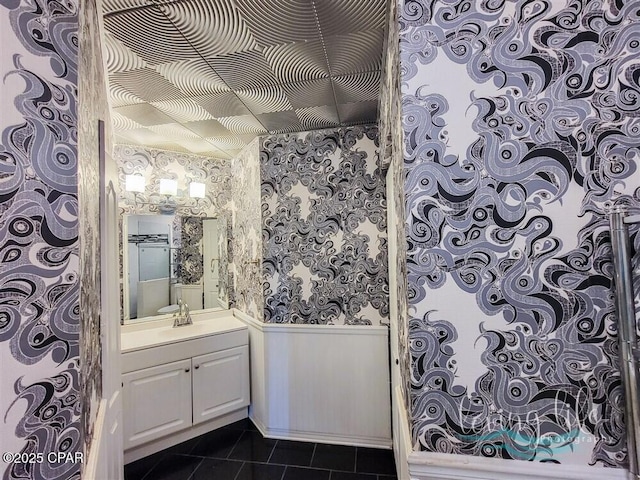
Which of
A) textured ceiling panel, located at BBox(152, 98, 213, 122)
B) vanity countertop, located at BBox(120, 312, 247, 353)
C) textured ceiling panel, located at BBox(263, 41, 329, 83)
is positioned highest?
textured ceiling panel, located at BBox(263, 41, 329, 83)

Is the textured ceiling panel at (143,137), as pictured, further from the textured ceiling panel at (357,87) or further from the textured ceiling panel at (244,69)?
the textured ceiling panel at (357,87)

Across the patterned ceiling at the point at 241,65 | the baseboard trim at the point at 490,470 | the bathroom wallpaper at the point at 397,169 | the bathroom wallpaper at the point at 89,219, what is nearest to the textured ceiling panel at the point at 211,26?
the patterned ceiling at the point at 241,65

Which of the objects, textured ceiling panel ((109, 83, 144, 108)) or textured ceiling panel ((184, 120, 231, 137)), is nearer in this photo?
textured ceiling panel ((109, 83, 144, 108))

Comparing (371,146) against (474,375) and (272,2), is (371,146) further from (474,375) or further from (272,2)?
(474,375)

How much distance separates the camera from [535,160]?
88cm

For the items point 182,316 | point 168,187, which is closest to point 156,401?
point 182,316

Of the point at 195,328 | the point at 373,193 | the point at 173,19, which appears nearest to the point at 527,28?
the point at 173,19

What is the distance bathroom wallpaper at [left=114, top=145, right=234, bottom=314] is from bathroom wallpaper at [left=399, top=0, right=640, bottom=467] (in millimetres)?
2767

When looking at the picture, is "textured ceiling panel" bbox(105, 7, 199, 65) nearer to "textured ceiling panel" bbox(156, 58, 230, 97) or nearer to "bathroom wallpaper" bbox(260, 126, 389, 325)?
"textured ceiling panel" bbox(156, 58, 230, 97)

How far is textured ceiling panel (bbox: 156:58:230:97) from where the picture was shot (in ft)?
5.64

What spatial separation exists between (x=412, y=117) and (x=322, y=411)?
2385mm

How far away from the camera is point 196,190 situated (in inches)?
122

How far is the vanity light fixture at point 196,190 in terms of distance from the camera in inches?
122

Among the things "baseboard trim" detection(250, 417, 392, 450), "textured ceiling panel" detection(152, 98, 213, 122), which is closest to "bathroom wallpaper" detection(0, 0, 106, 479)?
"textured ceiling panel" detection(152, 98, 213, 122)
